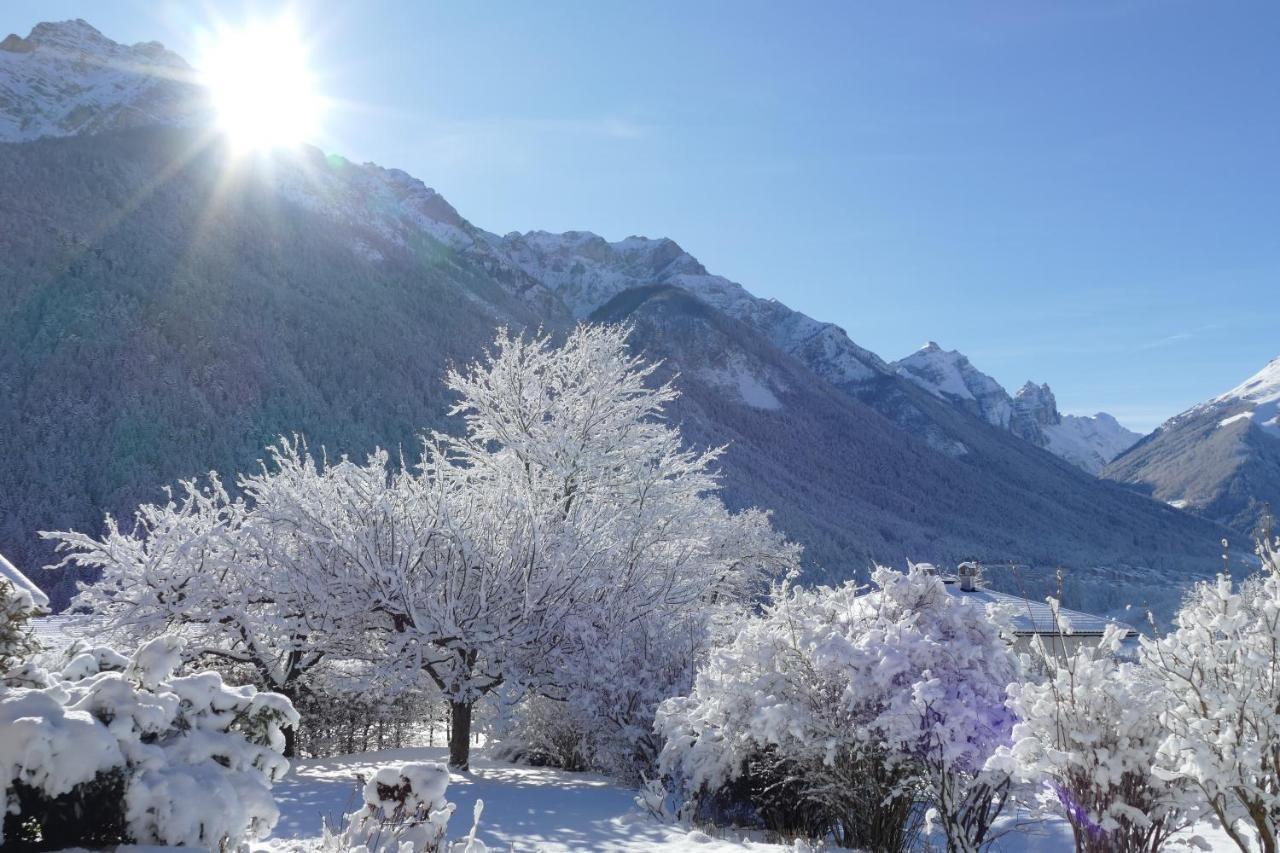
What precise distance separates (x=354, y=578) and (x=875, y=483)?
467 ft

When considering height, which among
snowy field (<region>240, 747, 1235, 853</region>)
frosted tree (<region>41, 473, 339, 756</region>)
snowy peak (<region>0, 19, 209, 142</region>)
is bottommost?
snowy field (<region>240, 747, 1235, 853</region>)

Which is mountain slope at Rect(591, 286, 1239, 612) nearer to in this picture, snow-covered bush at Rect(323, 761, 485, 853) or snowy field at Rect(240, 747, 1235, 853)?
snowy field at Rect(240, 747, 1235, 853)

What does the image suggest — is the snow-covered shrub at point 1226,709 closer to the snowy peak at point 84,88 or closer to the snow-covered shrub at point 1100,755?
the snow-covered shrub at point 1100,755

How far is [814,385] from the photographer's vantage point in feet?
595

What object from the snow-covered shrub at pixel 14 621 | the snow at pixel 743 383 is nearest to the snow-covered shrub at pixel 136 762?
the snow-covered shrub at pixel 14 621

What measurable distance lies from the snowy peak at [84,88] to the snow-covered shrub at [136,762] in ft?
503

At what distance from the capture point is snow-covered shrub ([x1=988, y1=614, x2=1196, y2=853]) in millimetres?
5898

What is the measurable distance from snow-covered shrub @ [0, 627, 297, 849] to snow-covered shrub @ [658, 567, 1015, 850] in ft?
16.1

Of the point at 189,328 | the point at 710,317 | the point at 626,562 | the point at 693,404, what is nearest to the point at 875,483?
the point at 693,404

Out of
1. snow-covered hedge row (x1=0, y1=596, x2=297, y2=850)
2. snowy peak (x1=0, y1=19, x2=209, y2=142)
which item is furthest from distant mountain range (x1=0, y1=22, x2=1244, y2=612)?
snow-covered hedge row (x1=0, y1=596, x2=297, y2=850)

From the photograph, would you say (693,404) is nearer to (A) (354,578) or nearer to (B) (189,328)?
(B) (189,328)

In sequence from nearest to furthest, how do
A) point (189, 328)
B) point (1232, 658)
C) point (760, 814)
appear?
point (1232, 658), point (760, 814), point (189, 328)

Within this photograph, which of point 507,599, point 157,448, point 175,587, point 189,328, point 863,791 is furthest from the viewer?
A: point 189,328

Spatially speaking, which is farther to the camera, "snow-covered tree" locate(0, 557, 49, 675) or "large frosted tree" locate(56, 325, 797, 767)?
"large frosted tree" locate(56, 325, 797, 767)
